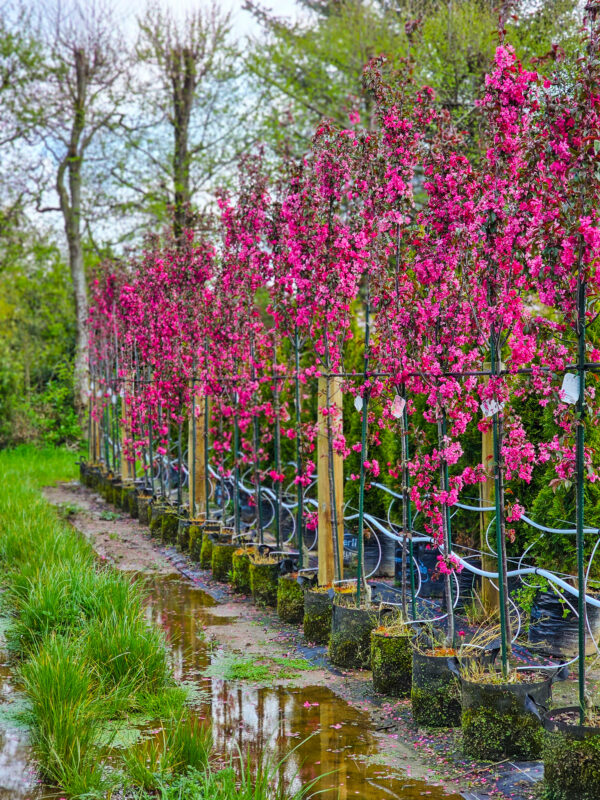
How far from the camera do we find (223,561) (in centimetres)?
699

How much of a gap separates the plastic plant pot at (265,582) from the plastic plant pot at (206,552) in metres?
1.32

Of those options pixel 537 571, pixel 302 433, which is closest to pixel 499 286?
pixel 537 571

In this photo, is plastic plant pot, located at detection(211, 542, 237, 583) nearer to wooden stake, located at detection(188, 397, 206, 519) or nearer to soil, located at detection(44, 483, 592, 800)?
soil, located at detection(44, 483, 592, 800)

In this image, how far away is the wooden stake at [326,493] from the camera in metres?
5.28

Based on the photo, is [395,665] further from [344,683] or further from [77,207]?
[77,207]

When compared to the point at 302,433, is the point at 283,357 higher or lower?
higher

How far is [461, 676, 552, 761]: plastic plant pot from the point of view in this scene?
3385mm

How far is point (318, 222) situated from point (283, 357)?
16.4 ft

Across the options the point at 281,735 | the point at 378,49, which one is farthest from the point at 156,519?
the point at 378,49

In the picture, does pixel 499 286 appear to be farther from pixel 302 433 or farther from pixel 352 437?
pixel 352 437

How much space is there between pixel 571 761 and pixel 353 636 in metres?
1.83

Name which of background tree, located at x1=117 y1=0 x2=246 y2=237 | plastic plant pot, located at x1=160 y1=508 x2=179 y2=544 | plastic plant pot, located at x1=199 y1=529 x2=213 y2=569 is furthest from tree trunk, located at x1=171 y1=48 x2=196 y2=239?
plastic plant pot, located at x1=199 y1=529 x2=213 y2=569

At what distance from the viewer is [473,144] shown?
1262 cm

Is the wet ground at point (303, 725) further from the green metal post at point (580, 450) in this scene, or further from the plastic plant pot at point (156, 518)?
the plastic plant pot at point (156, 518)
